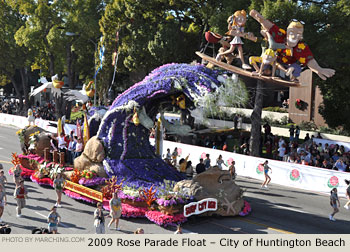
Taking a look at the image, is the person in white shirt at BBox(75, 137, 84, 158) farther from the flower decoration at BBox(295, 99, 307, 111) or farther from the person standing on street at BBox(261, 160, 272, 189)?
the flower decoration at BBox(295, 99, 307, 111)

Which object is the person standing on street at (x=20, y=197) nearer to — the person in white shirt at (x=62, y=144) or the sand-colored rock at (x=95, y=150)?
the sand-colored rock at (x=95, y=150)

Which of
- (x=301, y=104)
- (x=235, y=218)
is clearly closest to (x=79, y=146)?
(x=235, y=218)

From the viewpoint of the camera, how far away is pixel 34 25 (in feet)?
140

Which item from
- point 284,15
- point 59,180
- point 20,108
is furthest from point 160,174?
point 20,108

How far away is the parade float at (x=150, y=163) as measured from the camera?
14750 millimetres

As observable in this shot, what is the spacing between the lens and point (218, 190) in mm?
15938

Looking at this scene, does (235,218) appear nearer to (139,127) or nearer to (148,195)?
(148,195)

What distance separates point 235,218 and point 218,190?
1244mm

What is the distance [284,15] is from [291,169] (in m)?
8.75

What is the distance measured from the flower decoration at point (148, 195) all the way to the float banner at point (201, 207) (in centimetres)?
133

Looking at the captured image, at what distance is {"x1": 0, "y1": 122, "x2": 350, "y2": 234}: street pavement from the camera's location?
1451cm

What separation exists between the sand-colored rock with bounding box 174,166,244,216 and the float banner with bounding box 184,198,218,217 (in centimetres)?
31

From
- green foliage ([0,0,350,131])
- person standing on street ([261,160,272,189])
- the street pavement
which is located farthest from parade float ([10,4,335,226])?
green foliage ([0,0,350,131])

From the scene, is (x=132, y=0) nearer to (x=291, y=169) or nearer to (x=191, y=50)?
(x=191, y=50)
